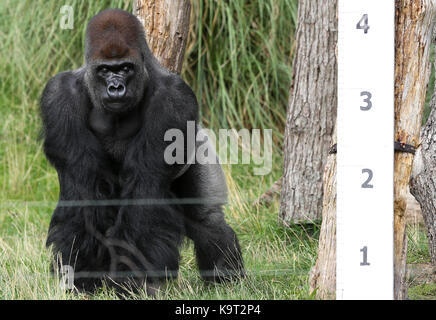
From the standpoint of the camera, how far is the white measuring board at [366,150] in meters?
2.29

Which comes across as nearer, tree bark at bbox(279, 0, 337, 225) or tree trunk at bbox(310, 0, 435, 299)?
tree trunk at bbox(310, 0, 435, 299)

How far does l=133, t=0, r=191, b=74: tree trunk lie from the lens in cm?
361

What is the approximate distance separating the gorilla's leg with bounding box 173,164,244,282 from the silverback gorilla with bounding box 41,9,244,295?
0.17 metres

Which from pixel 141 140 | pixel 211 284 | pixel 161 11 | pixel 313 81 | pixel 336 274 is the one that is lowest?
pixel 211 284

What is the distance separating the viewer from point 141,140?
3.00 metres

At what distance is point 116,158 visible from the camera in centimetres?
311

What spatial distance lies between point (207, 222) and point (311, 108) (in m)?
0.99

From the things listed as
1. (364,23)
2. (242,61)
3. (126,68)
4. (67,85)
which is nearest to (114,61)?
(126,68)

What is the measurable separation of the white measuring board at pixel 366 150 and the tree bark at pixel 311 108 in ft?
5.14

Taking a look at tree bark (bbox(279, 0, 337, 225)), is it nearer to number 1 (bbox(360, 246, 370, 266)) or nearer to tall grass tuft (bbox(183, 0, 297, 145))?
tall grass tuft (bbox(183, 0, 297, 145))

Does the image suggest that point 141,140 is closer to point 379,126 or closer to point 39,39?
point 379,126

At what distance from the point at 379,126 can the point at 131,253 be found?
1275 millimetres

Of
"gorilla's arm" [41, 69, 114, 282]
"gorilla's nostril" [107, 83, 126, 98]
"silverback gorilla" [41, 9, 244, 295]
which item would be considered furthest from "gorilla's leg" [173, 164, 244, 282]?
"gorilla's nostril" [107, 83, 126, 98]
